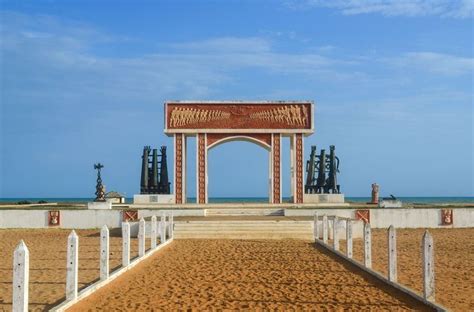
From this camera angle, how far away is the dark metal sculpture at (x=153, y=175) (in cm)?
4103

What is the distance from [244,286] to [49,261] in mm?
7189

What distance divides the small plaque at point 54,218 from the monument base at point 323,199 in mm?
16186

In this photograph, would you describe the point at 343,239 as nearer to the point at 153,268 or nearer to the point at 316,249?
the point at 316,249

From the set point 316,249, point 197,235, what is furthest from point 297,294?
point 197,235

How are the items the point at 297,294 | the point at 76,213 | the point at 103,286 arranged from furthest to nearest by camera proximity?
the point at 76,213 < the point at 103,286 < the point at 297,294

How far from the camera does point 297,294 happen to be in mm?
11375

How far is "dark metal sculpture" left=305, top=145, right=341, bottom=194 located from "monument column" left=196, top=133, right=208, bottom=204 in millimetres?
7540

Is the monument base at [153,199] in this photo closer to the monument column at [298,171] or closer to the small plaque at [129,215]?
the monument column at [298,171]

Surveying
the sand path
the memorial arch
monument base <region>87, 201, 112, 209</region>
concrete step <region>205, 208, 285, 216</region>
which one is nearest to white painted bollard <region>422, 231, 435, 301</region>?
the sand path

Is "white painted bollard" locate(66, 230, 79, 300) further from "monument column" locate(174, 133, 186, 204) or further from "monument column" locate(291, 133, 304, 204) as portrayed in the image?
"monument column" locate(291, 133, 304, 204)

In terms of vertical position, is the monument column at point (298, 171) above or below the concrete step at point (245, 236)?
above

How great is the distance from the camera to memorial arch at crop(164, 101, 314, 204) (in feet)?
131

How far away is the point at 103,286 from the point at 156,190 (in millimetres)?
28814

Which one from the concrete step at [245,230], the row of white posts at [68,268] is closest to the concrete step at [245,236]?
the concrete step at [245,230]
